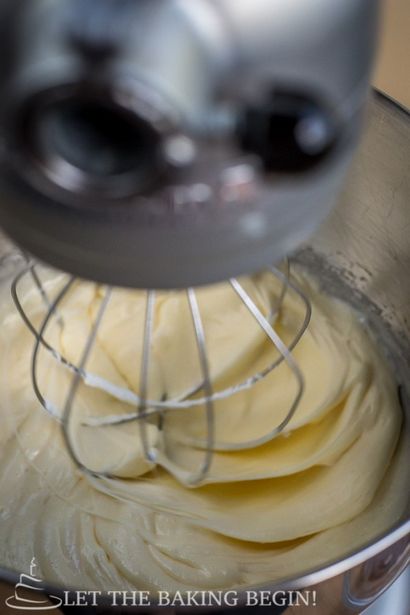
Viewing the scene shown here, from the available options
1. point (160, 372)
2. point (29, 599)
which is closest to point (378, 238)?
point (160, 372)

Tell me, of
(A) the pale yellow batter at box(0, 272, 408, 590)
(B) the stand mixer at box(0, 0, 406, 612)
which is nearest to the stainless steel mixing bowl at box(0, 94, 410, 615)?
(A) the pale yellow batter at box(0, 272, 408, 590)

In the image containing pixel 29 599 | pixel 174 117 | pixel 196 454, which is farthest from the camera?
pixel 196 454

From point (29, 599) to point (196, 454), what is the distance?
274 mm

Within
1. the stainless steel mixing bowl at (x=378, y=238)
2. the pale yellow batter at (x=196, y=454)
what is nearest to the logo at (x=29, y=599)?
the pale yellow batter at (x=196, y=454)

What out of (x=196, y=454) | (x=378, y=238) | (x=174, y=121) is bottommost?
(x=196, y=454)

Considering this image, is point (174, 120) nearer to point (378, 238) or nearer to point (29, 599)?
point (29, 599)

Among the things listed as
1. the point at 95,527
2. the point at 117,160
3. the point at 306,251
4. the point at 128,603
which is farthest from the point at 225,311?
the point at 117,160

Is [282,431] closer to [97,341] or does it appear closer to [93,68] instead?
[97,341]

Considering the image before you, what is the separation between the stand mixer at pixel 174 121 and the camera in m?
0.27

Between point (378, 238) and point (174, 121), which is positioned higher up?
point (174, 121)

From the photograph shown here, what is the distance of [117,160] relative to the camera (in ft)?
0.97

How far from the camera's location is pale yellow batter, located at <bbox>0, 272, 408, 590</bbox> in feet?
2.26

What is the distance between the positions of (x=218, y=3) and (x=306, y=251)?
64 cm

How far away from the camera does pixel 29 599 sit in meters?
0.50
